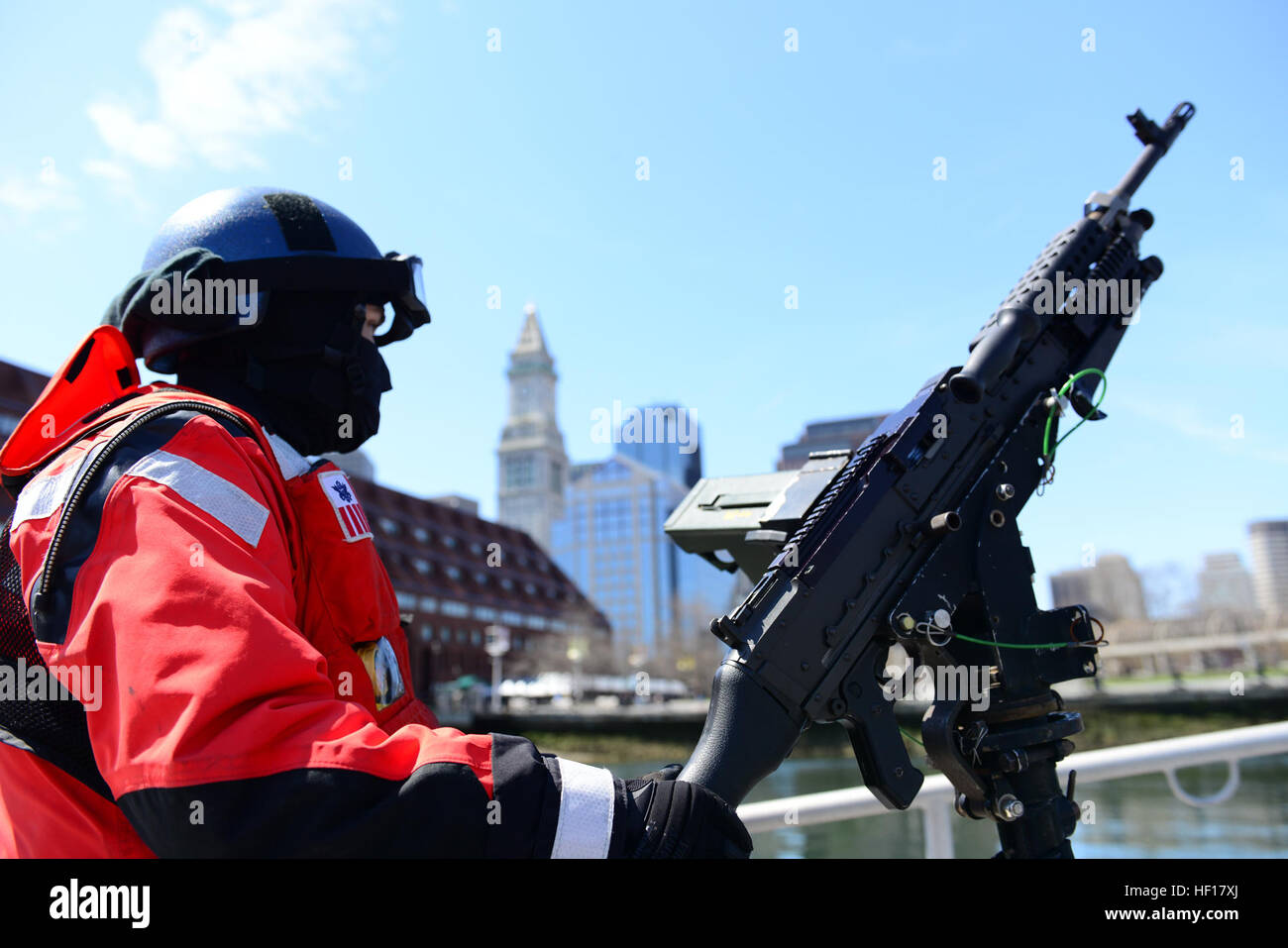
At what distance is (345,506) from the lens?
1827 millimetres

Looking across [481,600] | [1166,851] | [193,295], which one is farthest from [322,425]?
[481,600]

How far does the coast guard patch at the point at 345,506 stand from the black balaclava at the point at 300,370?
30cm

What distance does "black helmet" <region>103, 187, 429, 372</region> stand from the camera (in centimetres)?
196

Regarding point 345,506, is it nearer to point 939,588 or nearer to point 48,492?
point 48,492

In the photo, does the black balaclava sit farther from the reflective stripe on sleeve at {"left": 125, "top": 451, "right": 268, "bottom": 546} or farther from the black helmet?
the reflective stripe on sleeve at {"left": 125, "top": 451, "right": 268, "bottom": 546}

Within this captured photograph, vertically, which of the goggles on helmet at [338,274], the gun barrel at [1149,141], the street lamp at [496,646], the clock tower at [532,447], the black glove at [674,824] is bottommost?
the street lamp at [496,646]

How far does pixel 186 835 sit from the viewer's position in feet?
3.69

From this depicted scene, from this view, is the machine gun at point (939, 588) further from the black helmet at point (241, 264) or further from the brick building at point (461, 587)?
the brick building at point (461, 587)

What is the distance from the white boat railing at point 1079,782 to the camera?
3096mm

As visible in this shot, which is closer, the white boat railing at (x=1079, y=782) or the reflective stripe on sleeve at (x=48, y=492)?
the reflective stripe on sleeve at (x=48, y=492)

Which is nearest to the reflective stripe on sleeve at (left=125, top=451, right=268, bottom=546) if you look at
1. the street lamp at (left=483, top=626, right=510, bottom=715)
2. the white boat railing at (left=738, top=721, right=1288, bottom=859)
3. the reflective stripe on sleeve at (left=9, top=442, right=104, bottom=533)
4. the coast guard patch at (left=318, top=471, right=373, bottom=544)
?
the reflective stripe on sleeve at (left=9, top=442, right=104, bottom=533)

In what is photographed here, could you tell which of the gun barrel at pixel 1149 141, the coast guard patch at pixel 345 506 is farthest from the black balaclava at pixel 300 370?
the gun barrel at pixel 1149 141

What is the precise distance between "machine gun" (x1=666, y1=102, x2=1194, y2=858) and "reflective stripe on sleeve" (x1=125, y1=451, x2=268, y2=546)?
1354 millimetres

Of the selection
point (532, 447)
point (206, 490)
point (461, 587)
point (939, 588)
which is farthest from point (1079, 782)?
point (532, 447)
